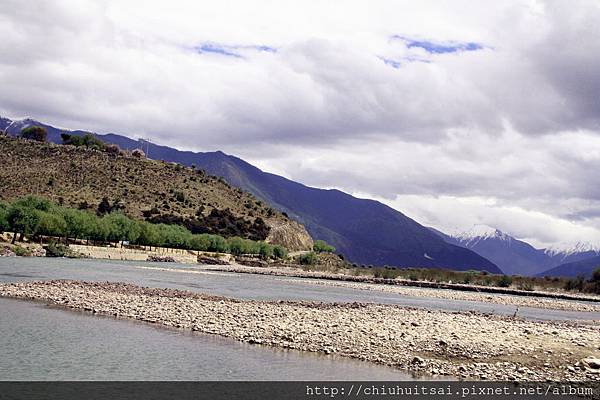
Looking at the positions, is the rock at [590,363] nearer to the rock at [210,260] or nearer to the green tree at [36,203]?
the green tree at [36,203]

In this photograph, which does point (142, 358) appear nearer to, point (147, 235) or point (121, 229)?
point (121, 229)

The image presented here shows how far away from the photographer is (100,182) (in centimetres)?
17125

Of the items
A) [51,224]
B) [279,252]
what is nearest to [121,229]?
[51,224]

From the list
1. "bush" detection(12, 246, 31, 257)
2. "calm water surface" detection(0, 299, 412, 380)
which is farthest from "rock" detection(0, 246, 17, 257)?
"calm water surface" detection(0, 299, 412, 380)

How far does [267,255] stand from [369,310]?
130049 millimetres

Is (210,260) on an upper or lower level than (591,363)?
lower

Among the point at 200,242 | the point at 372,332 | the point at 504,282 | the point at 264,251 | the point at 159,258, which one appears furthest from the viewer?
the point at 264,251

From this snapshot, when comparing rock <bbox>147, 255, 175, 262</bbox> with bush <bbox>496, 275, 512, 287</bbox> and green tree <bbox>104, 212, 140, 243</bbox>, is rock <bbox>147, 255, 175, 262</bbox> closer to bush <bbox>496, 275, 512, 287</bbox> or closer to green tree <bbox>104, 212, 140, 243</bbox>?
green tree <bbox>104, 212, 140, 243</bbox>

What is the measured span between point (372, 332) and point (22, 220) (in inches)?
3551

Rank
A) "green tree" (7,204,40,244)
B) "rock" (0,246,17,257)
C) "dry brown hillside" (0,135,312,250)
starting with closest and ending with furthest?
"rock" (0,246,17,257) < "green tree" (7,204,40,244) < "dry brown hillside" (0,135,312,250)

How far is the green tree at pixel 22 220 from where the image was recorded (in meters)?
107

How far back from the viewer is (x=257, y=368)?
24.9m

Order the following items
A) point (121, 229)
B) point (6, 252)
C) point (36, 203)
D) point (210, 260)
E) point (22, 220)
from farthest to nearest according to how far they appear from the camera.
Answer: point (210, 260)
point (121, 229)
point (36, 203)
point (22, 220)
point (6, 252)

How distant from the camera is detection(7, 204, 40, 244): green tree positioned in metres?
107
